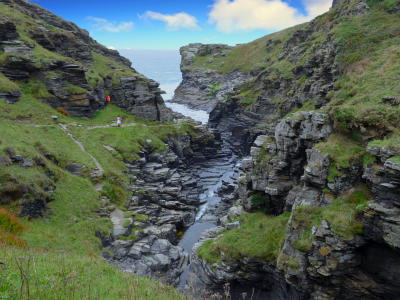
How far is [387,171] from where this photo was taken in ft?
48.7

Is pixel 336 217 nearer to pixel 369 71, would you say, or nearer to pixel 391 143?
pixel 391 143

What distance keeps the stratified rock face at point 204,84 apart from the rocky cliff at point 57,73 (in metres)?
57.0

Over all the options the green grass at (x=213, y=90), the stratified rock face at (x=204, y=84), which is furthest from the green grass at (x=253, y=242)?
the green grass at (x=213, y=90)

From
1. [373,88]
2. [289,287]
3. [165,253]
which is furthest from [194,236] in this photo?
[373,88]

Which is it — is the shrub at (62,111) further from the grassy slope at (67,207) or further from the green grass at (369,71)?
the green grass at (369,71)

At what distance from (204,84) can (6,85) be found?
111m

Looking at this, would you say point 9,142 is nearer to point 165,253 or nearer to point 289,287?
point 165,253

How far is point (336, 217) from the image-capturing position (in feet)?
55.5

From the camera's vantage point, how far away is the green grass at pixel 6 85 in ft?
144

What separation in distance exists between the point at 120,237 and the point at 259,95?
245ft

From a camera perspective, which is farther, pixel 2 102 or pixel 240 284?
pixel 2 102

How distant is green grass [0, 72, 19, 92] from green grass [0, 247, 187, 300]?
41792 millimetres

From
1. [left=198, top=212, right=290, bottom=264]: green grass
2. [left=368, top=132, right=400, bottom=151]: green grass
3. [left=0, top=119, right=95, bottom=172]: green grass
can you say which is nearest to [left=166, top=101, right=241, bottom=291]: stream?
[left=198, top=212, right=290, bottom=264]: green grass

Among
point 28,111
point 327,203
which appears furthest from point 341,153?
point 28,111
